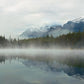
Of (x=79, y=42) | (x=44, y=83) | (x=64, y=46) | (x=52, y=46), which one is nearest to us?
(x=44, y=83)

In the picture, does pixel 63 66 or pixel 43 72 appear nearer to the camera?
pixel 43 72

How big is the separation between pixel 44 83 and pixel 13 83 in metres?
3.96

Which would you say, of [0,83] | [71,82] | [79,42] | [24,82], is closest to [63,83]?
[71,82]

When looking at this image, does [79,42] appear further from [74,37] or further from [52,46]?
[52,46]

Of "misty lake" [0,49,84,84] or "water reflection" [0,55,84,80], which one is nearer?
"misty lake" [0,49,84,84]

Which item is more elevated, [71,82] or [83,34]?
[83,34]

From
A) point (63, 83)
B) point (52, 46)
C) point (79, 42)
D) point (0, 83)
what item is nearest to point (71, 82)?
point (63, 83)

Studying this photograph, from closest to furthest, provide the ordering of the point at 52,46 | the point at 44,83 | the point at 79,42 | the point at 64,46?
the point at 44,83, the point at 79,42, the point at 64,46, the point at 52,46

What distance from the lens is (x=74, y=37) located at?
15550 centimetres

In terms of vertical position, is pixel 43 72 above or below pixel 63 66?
above

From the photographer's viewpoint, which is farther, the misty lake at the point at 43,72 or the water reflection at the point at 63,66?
the water reflection at the point at 63,66

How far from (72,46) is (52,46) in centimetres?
4516

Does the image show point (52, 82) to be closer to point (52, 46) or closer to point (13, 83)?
point (13, 83)

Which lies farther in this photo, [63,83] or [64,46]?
[64,46]
